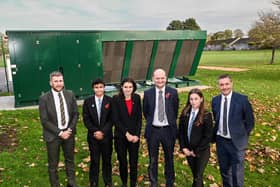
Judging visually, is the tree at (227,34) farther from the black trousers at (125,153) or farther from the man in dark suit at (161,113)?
the black trousers at (125,153)

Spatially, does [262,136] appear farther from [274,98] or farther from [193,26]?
[193,26]

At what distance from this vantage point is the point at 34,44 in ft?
35.0

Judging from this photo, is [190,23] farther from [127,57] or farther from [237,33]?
[127,57]

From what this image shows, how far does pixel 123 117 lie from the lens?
432cm

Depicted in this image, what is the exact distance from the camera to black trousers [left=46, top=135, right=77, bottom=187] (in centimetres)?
433

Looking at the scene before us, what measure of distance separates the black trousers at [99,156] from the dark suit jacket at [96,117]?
4.8 inches

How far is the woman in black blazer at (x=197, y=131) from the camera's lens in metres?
3.99

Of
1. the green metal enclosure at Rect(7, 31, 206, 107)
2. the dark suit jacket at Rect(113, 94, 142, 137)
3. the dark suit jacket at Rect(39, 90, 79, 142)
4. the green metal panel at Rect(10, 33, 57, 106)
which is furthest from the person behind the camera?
the green metal enclosure at Rect(7, 31, 206, 107)

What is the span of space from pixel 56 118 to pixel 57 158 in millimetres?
661

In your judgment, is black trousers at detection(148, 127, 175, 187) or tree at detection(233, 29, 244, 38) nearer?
black trousers at detection(148, 127, 175, 187)

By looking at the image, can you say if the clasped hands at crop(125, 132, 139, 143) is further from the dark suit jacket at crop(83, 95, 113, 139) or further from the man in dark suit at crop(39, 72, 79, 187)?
the man in dark suit at crop(39, 72, 79, 187)

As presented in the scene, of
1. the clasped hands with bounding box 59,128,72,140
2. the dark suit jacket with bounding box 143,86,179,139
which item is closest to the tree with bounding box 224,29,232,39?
the dark suit jacket with bounding box 143,86,179,139

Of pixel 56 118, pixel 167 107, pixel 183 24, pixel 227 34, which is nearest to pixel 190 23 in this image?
pixel 183 24

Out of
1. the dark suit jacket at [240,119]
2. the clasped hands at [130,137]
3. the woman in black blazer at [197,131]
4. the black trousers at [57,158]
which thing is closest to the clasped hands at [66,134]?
the black trousers at [57,158]
